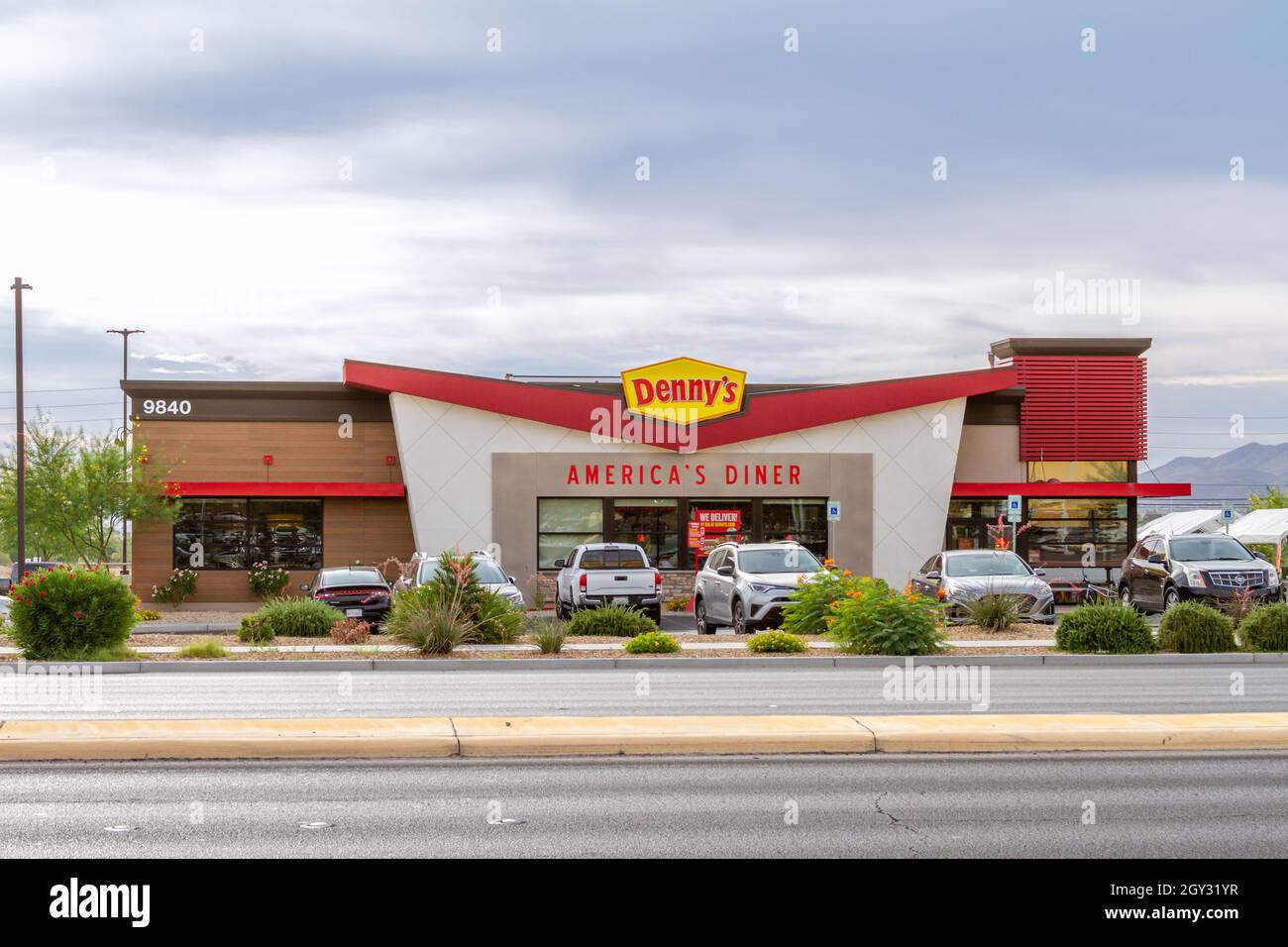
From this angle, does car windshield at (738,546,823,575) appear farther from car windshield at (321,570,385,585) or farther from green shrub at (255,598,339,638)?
green shrub at (255,598,339,638)

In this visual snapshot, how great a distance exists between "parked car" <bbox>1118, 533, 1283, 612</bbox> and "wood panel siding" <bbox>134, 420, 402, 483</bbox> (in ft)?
68.2

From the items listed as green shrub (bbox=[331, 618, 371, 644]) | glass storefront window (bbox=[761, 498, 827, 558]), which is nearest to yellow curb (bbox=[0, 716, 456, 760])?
green shrub (bbox=[331, 618, 371, 644])

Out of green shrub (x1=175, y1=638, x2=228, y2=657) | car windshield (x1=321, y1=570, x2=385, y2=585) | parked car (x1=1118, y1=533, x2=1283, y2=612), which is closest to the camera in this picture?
green shrub (x1=175, y1=638, x2=228, y2=657)

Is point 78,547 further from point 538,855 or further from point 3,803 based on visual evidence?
point 538,855

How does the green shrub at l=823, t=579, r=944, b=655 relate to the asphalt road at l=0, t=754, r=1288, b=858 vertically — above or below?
above

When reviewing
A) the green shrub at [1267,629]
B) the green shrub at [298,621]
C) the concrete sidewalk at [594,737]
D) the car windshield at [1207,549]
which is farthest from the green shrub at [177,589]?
the green shrub at [1267,629]

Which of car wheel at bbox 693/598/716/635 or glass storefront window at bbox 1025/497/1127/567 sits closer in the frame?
car wheel at bbox 693/598/716/635

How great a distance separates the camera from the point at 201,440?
4022 centimetres

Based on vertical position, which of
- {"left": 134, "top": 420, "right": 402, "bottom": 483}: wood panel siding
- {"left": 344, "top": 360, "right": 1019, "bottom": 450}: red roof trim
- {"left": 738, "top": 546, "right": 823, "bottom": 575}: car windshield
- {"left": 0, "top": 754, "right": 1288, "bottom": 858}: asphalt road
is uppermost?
{"left": 344, "top": 360, "right": 1019, "bottom": 450}: red roof trim

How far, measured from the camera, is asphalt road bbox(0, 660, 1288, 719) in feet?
49.0

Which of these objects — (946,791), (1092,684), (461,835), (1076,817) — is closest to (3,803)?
(461,835)

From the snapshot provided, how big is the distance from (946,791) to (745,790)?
1.46m

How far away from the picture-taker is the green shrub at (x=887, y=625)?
21234 mm

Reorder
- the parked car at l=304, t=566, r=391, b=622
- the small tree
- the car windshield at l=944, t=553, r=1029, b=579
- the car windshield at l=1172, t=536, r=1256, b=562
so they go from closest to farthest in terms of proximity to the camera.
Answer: the parked car at l=304, t=566, r=391, b=622 < the car windshield at l=944, t=553, r=1029, b=579 < the car windshield at l=1172, t=536, r=1256, b=562 < the small tree
